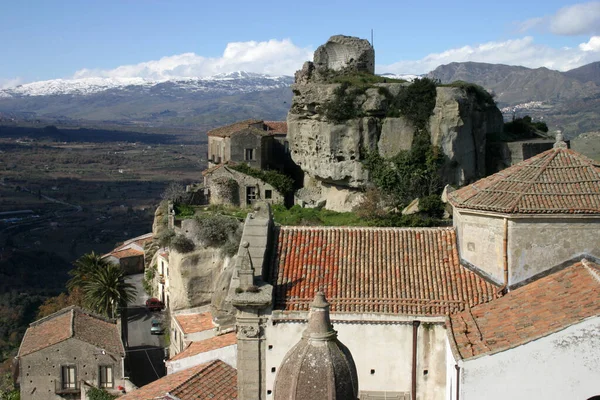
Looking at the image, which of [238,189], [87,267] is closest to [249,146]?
[238,189]

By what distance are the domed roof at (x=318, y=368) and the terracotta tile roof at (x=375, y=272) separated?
259 inches

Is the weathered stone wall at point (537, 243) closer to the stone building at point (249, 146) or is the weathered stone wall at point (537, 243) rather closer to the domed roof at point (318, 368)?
the domed roof at point (318, 368)

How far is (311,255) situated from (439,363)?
3898mm

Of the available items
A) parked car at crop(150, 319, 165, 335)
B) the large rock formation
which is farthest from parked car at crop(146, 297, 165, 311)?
the large rock formation

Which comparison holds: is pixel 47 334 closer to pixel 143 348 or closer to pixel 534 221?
pixel 143 348

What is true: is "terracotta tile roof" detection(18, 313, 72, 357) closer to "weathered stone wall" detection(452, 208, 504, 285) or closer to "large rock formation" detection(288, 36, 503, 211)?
"large rock formation" detection(288, 36, 503, 211)

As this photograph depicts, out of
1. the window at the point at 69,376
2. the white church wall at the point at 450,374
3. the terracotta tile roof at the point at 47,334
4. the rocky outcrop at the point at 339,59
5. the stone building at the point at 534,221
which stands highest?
the rocky outcrop at the point at 339,59

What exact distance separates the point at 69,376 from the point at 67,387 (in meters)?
0.42

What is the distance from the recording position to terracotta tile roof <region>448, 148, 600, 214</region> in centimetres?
1616

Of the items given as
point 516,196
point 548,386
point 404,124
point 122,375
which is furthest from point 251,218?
point 404,124

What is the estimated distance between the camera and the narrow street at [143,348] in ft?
101

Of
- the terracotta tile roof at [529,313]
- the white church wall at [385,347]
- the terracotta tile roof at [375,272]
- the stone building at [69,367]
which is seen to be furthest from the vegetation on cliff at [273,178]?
the terracotta tile roof at [529,313]

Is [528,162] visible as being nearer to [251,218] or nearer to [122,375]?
[251,218]

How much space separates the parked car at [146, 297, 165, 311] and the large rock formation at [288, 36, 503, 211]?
9997mm
